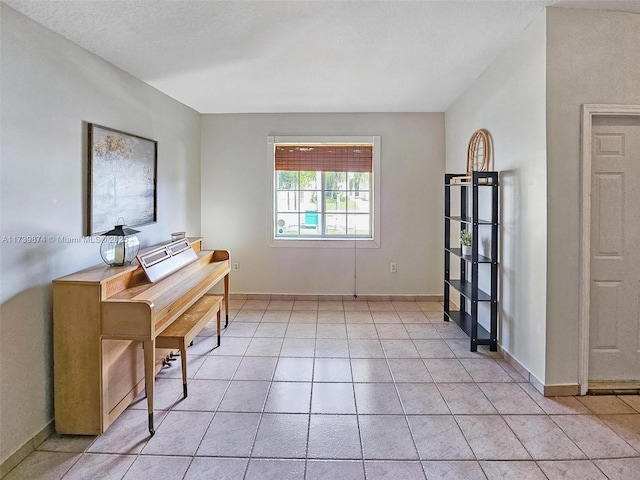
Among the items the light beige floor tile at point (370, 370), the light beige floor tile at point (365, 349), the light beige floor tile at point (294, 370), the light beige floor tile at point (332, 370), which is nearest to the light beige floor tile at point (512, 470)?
the light beige floor tile at point (370, 370)

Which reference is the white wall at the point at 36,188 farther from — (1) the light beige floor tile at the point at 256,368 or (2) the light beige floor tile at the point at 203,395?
(1) the light beige floor tile at the point at 256,368

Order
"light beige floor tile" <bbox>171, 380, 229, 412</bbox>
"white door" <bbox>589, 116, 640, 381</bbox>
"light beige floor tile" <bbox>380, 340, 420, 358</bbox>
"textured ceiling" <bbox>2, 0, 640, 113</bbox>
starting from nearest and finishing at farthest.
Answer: "textured ceiling" <bbox>2, 0, 640, 113</bbox> < "light beige floor tile" <bbox>171, 380, 229, 412</bbox> < "white door" <bbox>589, 116, 640, 381</bbox> < "light beige floor tile" <bbox>380, 340, 420, 358</bbox>

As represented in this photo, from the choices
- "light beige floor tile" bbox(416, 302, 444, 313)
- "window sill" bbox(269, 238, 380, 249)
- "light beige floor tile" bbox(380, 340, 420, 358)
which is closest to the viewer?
"light beige floor tile" bbox(380, 340, 420, 358)

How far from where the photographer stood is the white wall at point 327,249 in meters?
5.11

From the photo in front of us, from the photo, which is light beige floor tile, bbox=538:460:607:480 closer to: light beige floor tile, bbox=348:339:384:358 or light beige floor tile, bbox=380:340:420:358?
light beige floor tile, bbox=380:340:420:358

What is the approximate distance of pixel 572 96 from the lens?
8.57ft

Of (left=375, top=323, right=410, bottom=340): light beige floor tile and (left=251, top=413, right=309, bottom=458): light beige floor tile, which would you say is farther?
(left=375, top=323, right=410, bottom=340): light beige floor tile

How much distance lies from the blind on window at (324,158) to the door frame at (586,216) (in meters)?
2.82

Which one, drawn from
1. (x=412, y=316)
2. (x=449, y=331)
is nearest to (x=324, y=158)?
(x=412, y=316)

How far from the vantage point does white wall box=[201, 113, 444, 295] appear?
5113 millimetres

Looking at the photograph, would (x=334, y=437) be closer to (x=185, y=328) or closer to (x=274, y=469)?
(x=274, y=469)

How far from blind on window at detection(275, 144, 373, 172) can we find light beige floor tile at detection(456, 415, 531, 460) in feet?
11.4

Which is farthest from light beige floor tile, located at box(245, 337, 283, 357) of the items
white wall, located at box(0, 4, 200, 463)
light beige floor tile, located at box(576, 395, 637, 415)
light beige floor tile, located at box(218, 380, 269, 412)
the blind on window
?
the blind on window

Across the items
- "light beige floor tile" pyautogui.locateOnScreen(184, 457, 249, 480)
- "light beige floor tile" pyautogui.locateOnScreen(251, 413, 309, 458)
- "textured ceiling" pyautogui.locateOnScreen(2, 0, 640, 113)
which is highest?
"textured ceiling" pyautogui.locateOnScreen(2, 0, 640, 113)
